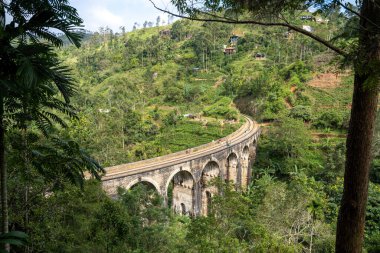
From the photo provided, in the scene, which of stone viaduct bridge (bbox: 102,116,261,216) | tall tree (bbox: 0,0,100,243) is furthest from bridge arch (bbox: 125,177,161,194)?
tall tree (bbox: 0,0,100,243)

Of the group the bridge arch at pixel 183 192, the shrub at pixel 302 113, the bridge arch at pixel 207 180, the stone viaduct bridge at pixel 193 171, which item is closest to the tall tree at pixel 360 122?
the stone viaduct bridge at pixel 193 171

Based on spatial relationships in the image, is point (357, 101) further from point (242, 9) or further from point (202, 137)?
point (202, 137)

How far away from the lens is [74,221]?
10.0 metres

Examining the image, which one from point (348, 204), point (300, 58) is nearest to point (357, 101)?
point (348, 204)

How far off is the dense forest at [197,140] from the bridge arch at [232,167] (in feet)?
7.51

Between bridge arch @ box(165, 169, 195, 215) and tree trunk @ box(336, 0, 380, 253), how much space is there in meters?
21.6

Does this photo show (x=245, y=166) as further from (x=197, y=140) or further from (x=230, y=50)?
(x=230, y=50)

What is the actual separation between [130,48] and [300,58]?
44.2 m

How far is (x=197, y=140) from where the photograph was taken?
131 ft

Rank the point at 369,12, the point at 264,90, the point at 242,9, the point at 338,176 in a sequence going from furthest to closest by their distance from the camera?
the point at 264,90 → the point at 338,176 → the point at 242,9 → the point at 369,12

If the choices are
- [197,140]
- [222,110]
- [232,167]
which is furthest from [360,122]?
[222,110]

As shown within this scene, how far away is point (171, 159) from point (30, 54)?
2207cm

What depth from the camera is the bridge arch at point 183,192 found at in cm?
2569

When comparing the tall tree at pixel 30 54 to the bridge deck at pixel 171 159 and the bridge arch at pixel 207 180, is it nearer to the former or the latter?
the bridge deck at pixel 171 159
